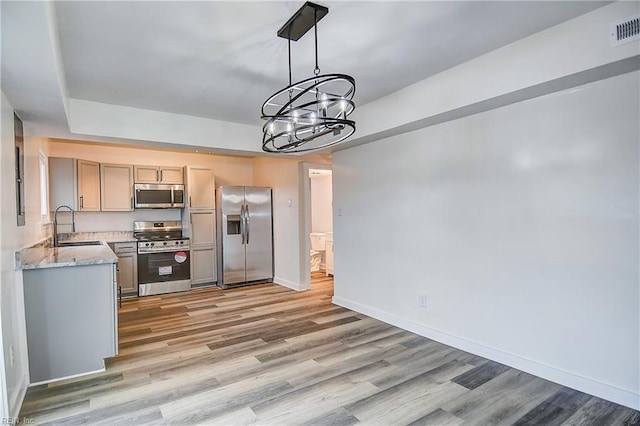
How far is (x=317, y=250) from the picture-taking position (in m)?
7.59

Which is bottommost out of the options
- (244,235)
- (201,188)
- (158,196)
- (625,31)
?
(244,235)

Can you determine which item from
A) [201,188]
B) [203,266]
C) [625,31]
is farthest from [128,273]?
[625,31]

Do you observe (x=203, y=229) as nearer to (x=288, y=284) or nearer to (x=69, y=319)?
(x=288, y=284)

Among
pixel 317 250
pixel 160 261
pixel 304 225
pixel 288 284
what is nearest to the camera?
pixel 160 261

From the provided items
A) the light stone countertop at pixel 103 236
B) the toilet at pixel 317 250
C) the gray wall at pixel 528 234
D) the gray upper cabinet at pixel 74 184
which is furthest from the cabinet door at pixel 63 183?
the gray wall at pixel 528 234

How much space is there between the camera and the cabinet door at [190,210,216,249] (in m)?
6.04

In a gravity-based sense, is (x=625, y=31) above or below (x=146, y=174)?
above

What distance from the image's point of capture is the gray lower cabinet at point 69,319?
2.71 m

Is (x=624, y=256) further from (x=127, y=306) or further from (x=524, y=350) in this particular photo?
(x=127, y=306)

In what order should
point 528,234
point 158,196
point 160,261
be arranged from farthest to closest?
1. point 158,196
2. point 160,261
3. point 528,234

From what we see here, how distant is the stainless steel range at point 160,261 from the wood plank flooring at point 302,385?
1.59m

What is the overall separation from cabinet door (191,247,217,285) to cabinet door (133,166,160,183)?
1.39m

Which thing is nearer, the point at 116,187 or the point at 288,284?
the point at 116,187

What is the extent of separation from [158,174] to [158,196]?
0.39 m
